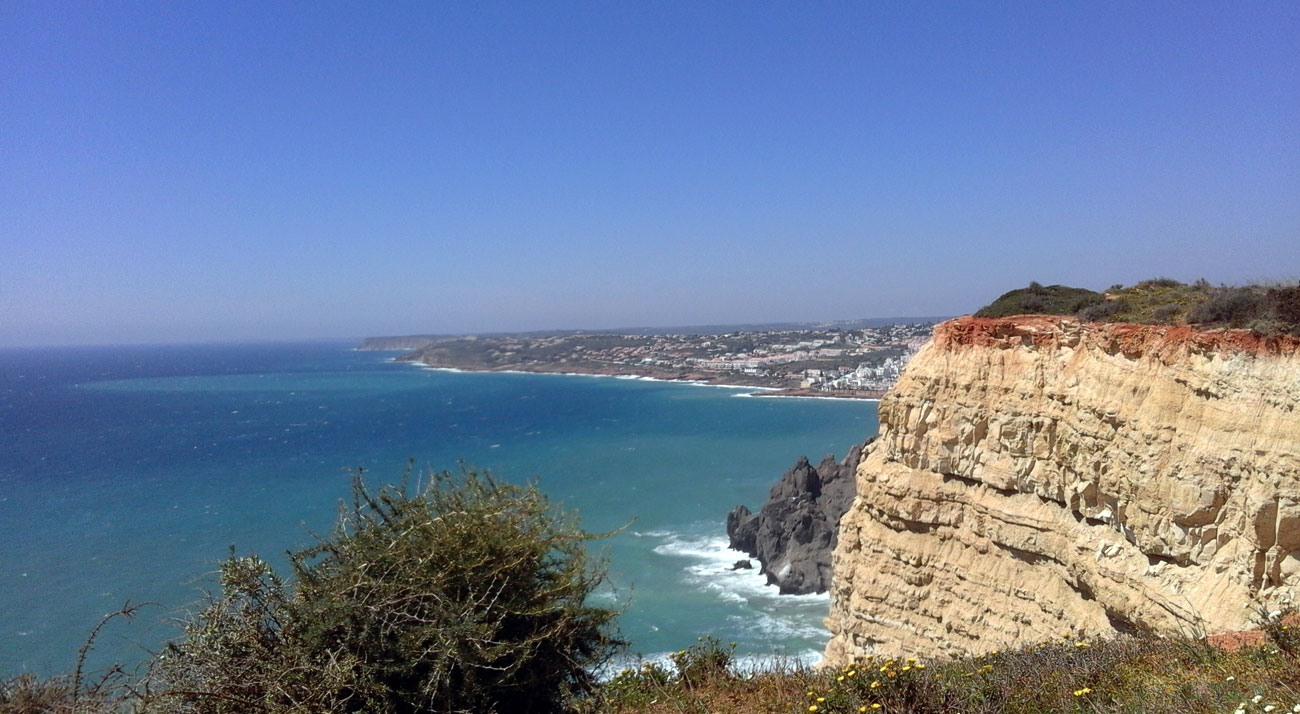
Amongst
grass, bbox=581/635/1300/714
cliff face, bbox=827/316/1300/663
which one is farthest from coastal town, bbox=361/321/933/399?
grass, bbox=581/635/1300/714

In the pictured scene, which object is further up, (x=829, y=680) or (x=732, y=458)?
(x=829, y=680)

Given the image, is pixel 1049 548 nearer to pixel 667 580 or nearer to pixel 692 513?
pixel 667 580

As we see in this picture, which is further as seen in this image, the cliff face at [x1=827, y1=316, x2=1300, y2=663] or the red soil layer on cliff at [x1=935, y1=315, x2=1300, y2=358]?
the red soil layer on cliff at [x1=935, y1=315, x2=1300, y2=358]

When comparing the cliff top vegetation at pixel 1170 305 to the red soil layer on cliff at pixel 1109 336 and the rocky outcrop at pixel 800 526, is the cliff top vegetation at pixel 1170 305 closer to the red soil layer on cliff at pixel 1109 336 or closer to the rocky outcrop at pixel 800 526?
the red soil layer on cliff at pixel 1109 336

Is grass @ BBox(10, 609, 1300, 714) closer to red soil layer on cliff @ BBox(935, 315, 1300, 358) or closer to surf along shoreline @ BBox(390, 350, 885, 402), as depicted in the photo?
red soil layer on cliff @ BBox(935, 315, 1300, 358)

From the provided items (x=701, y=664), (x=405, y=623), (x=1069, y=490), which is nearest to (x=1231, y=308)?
(x=1069, y=490)

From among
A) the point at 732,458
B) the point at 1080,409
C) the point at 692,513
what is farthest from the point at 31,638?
the point at 732,458

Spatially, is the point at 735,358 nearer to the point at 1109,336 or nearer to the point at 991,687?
the point at 1109,336
